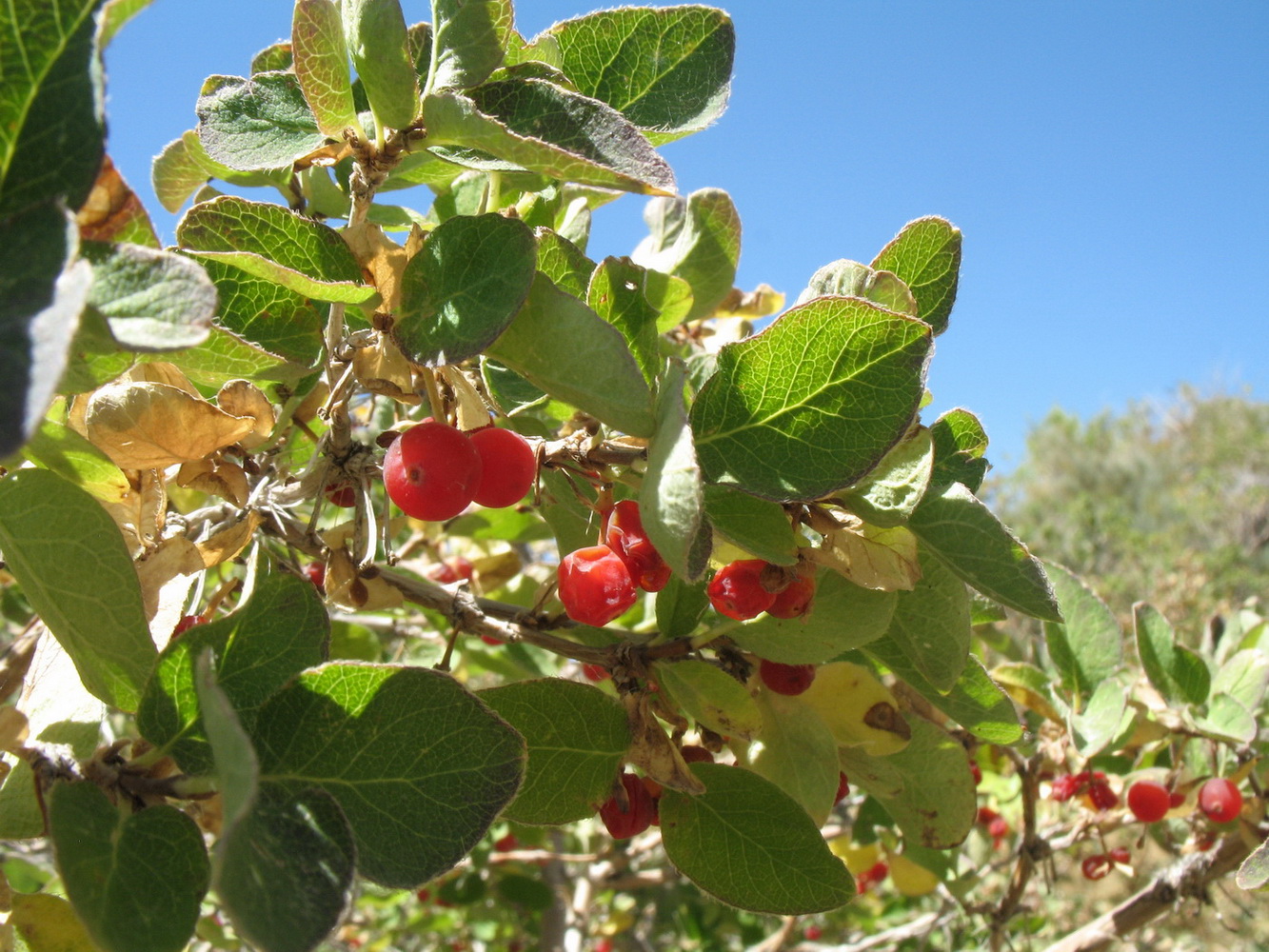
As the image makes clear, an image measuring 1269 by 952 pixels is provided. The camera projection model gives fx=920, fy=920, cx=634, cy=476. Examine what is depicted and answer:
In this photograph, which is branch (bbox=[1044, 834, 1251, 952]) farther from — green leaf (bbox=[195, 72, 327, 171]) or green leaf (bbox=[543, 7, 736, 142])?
green leaf (bbox=[195, 72, 327, 171])

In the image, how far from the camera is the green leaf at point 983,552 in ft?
2.71

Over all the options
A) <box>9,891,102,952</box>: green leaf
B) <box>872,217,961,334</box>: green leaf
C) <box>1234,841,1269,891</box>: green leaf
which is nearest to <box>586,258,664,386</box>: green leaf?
<box>872,217,961,334</box>: green leaf

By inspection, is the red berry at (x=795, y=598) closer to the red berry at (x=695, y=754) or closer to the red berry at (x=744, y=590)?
the red berry at (x=744, y=590)

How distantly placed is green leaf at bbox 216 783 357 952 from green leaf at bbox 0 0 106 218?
0.37 metres

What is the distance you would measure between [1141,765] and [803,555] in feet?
5.05

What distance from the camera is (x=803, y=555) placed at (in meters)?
0.86

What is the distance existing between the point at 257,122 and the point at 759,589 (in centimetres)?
65

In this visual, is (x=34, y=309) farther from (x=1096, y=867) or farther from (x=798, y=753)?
(x=1096, y=867)

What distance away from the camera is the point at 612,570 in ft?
2.85

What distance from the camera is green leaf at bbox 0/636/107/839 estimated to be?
77 cm

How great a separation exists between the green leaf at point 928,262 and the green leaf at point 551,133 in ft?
0.93

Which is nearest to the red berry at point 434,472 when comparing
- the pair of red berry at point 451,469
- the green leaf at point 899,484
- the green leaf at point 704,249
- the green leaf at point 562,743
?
the pair of red berry at point 451,469

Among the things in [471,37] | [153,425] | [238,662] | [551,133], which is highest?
[471,37]

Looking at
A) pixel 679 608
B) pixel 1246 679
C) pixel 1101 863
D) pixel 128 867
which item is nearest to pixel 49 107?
pixel 128 867
